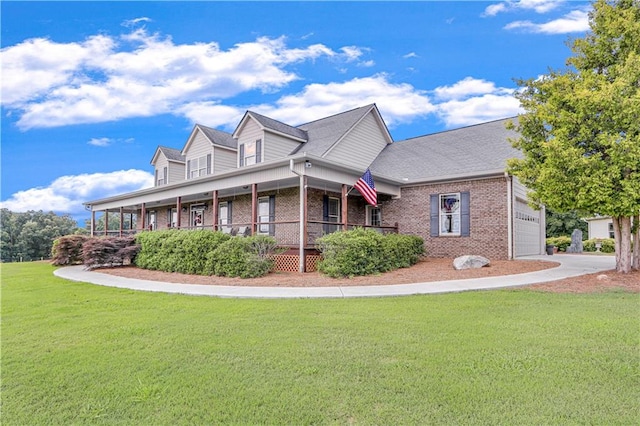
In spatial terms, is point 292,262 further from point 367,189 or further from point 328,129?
point 328,129

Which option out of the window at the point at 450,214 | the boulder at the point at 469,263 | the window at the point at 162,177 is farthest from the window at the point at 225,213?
the boulder at the point at 469,263

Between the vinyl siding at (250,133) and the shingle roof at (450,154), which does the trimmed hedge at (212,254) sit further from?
→ the shingle roof at (450,154)

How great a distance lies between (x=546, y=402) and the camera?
121 inches

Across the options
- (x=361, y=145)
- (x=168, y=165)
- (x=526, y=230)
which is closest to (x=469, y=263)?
(x=526, y=230)

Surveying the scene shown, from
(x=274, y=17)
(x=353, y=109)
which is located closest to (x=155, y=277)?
(x=274, y=17)

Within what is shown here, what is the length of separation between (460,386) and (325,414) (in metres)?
1.28

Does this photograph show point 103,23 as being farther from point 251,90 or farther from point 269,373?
point 269,373

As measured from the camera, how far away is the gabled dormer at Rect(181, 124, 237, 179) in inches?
789

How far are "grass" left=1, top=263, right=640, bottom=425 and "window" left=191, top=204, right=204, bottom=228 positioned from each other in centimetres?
1483

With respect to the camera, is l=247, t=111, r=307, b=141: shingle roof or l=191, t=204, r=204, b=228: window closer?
l=247, t=111, r=307, b=141: shingle roof

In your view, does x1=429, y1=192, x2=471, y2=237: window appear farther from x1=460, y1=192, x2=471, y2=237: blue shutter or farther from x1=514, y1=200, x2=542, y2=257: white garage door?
x1=514, y1=200, x2=542, y2=257: white garage door

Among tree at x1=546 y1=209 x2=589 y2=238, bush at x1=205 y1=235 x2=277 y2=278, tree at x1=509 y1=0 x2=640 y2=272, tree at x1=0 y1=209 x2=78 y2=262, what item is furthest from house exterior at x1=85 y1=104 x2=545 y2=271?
tree at x1=0 y1=209 x2=78 y2=262

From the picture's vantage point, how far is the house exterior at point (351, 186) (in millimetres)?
13641

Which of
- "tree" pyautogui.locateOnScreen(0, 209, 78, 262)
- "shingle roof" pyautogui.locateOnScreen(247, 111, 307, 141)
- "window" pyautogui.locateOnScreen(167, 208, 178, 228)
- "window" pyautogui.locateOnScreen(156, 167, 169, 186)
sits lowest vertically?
"tree" pyautogui.locateOnScreen(0, 209, 78, 262)
